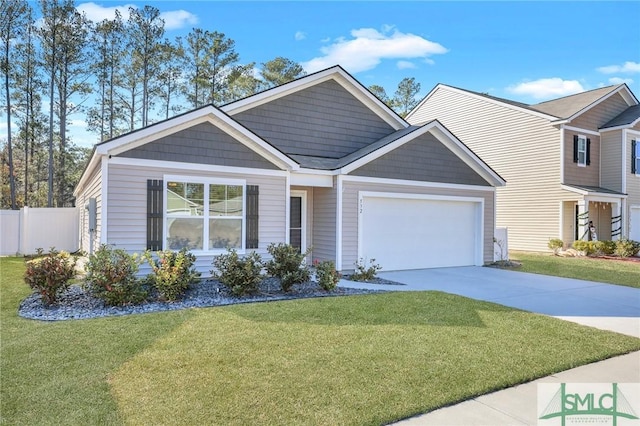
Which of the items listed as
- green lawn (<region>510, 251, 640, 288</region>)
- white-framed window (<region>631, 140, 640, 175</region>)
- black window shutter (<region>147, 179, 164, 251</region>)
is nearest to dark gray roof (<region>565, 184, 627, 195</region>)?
white-framed window (<region>631, 140, 640, 175</region>)

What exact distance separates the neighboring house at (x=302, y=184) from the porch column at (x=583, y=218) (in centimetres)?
655

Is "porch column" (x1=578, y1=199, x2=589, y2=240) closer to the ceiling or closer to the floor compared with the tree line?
closer to the floor

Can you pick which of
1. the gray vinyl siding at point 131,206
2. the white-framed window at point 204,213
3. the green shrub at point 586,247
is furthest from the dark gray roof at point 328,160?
the green shrub at point 586,247

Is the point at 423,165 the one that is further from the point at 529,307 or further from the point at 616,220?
the point at 616,220

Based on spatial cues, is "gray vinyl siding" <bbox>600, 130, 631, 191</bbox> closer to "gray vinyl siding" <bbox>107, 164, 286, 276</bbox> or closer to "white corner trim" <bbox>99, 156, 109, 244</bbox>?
"gray vinyl siding" <bbox>107, 164, 286, 276</bbox>

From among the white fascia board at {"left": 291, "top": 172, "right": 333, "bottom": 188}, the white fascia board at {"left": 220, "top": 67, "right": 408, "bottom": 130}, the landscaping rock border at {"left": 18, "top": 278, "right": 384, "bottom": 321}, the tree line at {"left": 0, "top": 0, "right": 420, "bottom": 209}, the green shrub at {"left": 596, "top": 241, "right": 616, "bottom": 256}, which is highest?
the tree line at {"left": 0, "top": 0, "right": 420, "bottom": 209}

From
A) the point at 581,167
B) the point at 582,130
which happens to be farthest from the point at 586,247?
the point at 582,130

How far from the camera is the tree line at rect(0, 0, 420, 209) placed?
20594mm

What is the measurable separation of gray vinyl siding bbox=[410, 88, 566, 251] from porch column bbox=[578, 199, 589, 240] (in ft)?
2.61

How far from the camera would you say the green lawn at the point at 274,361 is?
11.0 feet

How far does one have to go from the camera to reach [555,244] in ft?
56.8

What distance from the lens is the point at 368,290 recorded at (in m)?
8.71

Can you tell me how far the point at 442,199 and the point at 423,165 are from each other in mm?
1259

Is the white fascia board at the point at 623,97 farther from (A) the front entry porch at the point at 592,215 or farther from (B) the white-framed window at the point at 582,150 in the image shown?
(A) the front entry porch at the point at 592,215
